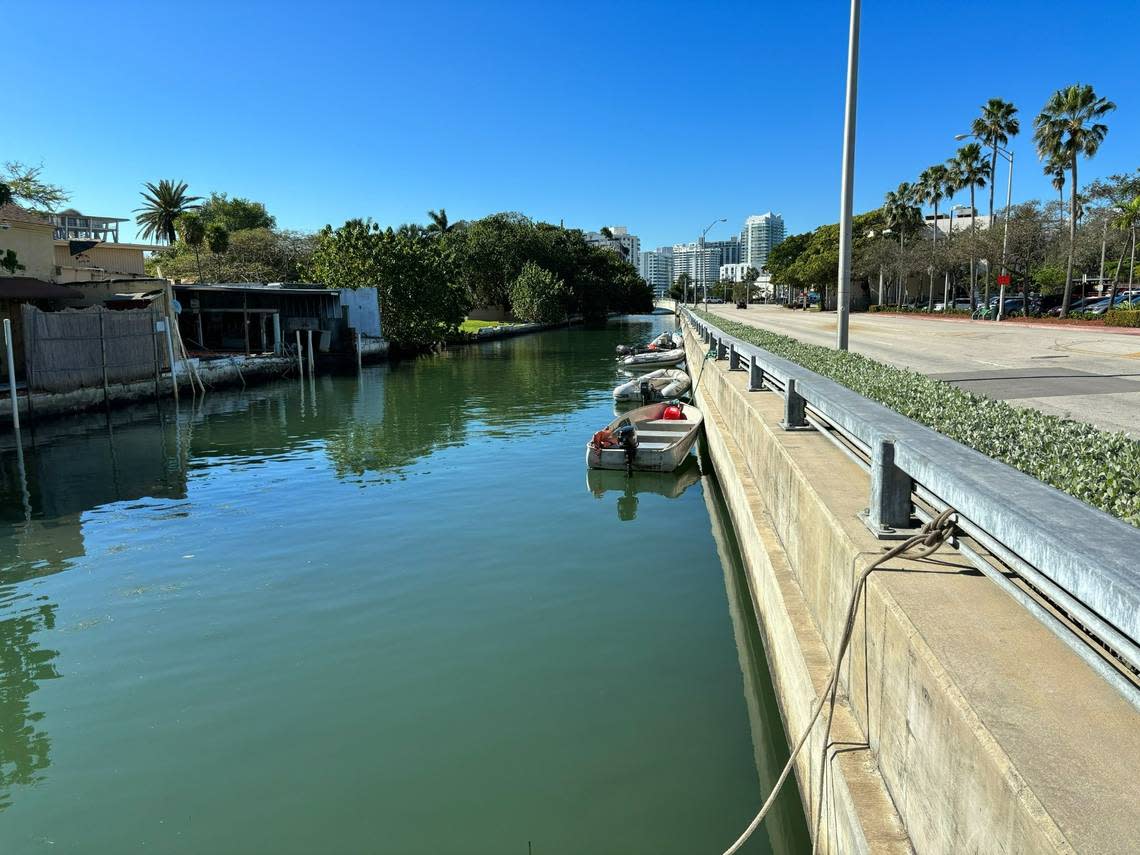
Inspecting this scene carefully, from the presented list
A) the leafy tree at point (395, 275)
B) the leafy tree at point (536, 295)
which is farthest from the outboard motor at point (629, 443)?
the leafy tree at point (536, 295)

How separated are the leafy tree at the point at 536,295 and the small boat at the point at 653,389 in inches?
2214

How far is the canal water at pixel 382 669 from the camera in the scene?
6.13m

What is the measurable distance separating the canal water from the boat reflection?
11 cm

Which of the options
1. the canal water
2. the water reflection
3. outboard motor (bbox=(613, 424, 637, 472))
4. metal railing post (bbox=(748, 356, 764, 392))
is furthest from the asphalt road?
outboard motor (bbox=(613, 424, 637, 472))

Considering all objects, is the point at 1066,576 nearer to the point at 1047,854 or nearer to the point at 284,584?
the point at 1047,854

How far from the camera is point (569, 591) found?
35.8ft

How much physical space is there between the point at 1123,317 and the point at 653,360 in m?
23.7

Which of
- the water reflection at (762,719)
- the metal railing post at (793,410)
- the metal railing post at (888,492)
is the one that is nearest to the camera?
the metal railing post at (888,492)

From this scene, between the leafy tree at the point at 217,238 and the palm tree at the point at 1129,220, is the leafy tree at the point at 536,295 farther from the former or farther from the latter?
the palm tree at the point at 1129,220

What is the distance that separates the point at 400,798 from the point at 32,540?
A: 1130 cm

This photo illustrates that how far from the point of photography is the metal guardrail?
9.32 ft

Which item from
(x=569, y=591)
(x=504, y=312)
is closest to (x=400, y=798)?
(x=569, y=591)

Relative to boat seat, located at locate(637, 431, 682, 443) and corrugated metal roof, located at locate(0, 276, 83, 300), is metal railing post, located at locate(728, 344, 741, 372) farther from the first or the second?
corrugated metal roof, located at locate(0, 276, 83, 300)

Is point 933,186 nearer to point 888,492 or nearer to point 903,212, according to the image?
point 903,212
